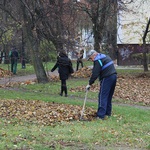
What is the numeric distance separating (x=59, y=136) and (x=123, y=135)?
4.39 feet

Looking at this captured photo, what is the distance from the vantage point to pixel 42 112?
10.5 metres

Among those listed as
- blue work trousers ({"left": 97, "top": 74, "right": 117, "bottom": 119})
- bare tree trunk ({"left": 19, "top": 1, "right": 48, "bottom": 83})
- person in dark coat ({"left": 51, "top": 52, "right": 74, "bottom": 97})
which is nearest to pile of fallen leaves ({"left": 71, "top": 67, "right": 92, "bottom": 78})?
bare tree trunk ({"left": 19, "top": 1, "right": 48, "bottom": 83})

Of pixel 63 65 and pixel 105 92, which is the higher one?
pixel 63 65

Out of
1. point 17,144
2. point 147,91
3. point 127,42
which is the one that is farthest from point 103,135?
point 127,42

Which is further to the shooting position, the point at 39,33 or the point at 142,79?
the point at 142,79

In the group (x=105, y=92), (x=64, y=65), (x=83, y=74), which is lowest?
(x=83, y=74)

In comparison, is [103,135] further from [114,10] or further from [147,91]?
[114,10]

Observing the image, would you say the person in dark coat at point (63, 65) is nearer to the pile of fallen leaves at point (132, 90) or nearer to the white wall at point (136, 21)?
the pile of fallen leaves at point (132, 90)

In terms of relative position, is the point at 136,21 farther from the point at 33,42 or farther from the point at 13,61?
the point at 33,42

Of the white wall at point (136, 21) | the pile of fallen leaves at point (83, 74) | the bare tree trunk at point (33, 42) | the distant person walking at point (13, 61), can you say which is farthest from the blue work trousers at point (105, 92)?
the distant person walking at point (13, 61)

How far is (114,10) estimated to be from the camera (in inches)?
881

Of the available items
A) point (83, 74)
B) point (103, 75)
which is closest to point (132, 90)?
point (83, 74)

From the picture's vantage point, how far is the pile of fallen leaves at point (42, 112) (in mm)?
9773

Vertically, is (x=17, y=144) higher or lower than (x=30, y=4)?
lower
